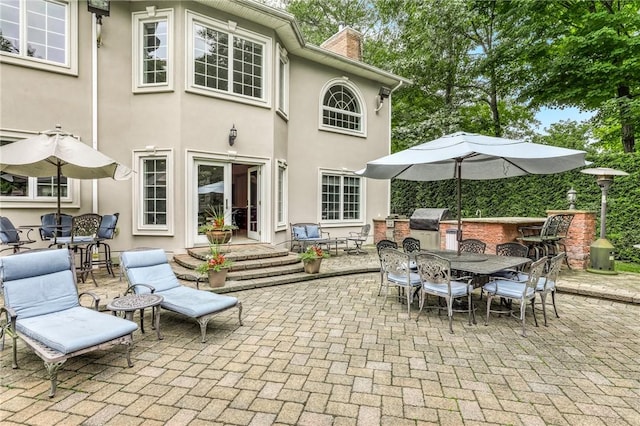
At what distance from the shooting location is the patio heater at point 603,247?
6879mm

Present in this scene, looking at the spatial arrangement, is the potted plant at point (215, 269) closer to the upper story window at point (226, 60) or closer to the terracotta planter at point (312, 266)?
the terracotta planter at point (312, 266)

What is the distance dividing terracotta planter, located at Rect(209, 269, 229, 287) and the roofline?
20.6 ft

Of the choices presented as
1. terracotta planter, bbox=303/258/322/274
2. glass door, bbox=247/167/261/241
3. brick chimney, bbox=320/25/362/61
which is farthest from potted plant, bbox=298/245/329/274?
brick chimney, bbox=320/25/362/61

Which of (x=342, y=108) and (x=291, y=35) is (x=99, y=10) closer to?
(x=291, y=35)

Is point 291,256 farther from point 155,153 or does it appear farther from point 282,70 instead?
point 282,70

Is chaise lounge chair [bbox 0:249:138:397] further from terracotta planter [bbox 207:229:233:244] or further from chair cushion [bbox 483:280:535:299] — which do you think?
chair cushion [bbox 483:280:535:299]

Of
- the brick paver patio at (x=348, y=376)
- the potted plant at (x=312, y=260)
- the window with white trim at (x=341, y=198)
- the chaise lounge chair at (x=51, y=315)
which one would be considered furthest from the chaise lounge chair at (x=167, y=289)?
the window with white trim at (x=341, y=198)

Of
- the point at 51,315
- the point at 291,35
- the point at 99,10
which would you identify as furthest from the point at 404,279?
the point at 99,10

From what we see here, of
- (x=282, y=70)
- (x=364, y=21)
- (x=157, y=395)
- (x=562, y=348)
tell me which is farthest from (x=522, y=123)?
(x=157, y=395)

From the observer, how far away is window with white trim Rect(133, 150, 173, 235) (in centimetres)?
777

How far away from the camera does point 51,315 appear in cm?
350

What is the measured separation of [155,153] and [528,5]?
13.0 meters

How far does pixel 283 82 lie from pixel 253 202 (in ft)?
12.2

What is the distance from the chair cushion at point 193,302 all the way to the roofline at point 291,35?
6813mm
